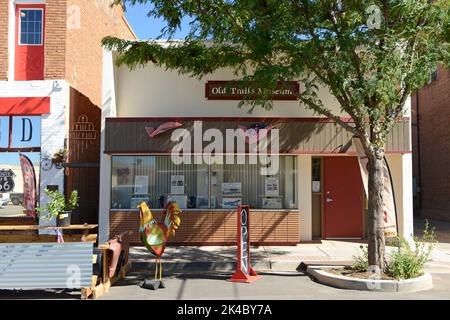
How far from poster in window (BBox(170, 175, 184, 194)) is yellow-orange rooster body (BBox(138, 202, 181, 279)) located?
4126 millimetres

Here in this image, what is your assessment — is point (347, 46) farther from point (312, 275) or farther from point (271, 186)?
point (271, 186)

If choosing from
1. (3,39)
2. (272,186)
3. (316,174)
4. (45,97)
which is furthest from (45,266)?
(316,174)

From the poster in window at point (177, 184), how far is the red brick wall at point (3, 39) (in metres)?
5.34

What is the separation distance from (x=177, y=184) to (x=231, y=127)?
7.60ft

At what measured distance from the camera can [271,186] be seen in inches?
502

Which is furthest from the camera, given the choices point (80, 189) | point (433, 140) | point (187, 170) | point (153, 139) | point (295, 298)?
point (433, 140)

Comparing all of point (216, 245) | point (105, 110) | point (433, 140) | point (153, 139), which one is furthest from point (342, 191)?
point (433, 140)

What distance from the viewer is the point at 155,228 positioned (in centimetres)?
831

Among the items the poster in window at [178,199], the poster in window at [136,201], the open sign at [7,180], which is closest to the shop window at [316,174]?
the poster in window at [178,199]

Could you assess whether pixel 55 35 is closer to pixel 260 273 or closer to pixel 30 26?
pixel 30 26

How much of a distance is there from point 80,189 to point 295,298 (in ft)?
27.4

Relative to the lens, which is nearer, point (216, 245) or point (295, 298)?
point (295, 298)

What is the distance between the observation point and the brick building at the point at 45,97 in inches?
488

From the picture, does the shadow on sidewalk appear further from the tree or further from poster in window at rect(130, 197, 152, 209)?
the tree
